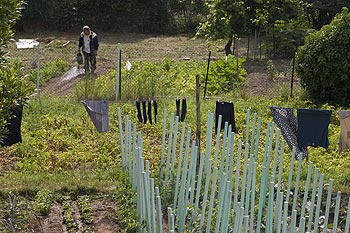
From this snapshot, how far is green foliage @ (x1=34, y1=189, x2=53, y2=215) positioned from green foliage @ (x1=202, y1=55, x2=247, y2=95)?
5430mm

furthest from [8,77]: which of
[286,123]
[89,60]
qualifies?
[89,60]

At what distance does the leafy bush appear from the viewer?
9.47 metres

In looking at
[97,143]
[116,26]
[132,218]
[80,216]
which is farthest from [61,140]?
[116,26]

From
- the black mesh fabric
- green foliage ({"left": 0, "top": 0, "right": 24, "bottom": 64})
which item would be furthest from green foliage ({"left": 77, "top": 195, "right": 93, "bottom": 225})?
the black mesh fabric

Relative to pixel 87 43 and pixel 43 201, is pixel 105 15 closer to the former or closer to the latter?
pixel 87 43

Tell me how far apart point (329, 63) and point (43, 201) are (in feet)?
18.1

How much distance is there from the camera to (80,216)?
5.66 m

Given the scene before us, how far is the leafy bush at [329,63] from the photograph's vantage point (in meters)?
9.47

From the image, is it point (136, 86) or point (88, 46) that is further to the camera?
point (88, 46)

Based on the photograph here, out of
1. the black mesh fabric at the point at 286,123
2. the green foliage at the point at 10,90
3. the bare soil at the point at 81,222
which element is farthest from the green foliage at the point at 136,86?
the green foliage at the point at 10,90

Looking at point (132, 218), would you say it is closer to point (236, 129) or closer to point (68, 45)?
point (236, 129)

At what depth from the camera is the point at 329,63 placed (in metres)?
9.52

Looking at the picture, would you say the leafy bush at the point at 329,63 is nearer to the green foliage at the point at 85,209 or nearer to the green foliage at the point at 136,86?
the green foliage at the point at 136,86

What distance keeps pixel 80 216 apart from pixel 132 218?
29.9 inches
